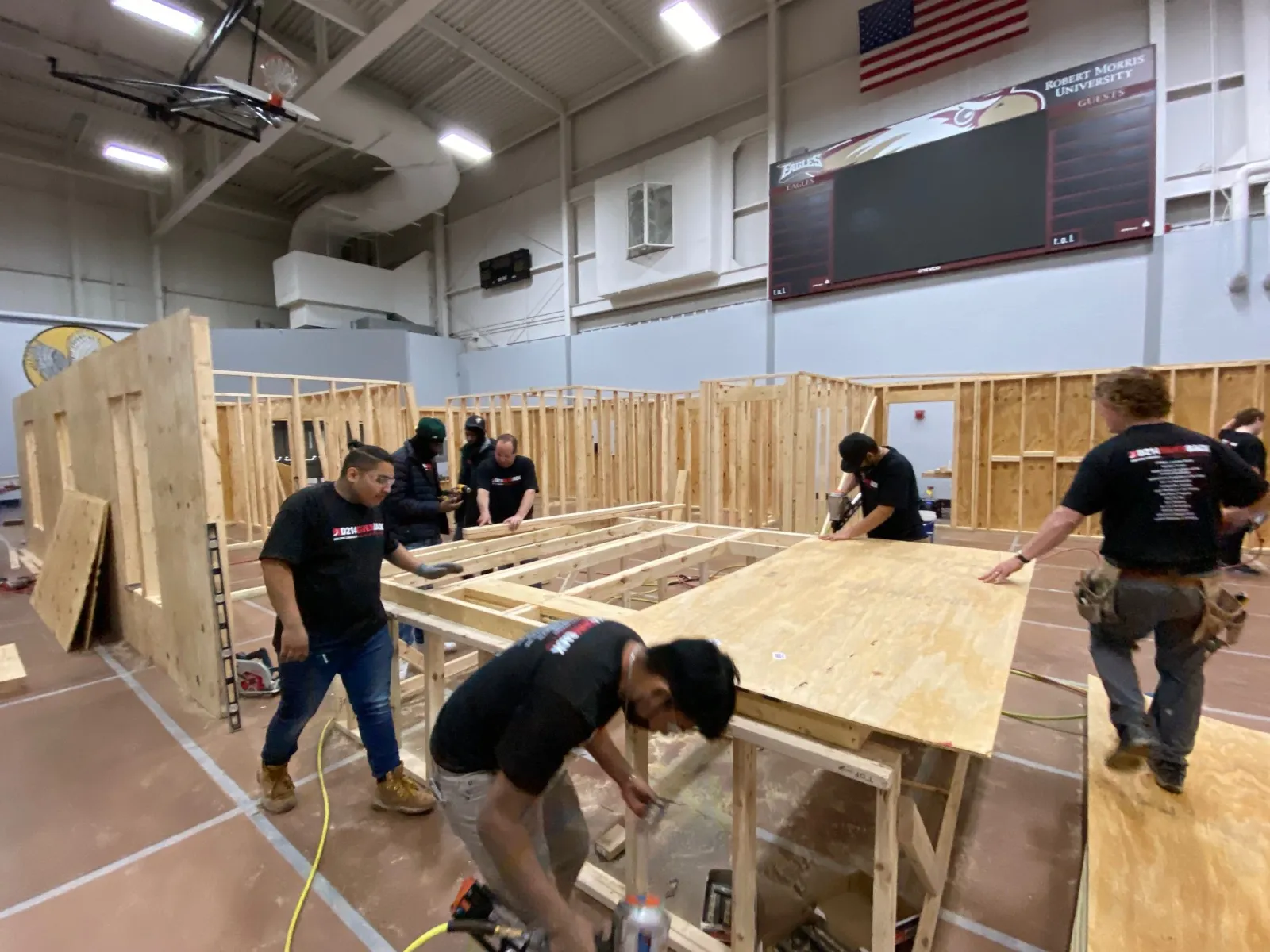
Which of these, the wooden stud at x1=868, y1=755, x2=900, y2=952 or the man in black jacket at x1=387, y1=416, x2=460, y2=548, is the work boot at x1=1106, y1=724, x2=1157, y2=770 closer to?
the wooden stud at x1=868, y1=755, x2=900, y2=952

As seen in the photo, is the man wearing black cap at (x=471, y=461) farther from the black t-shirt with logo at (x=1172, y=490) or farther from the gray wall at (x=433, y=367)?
the gray wall at (x=433, y=367)

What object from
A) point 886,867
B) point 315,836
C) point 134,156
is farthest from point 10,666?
point 134,156

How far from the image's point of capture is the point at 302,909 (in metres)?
2.17

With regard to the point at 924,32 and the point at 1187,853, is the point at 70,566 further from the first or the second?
the point at 924,32

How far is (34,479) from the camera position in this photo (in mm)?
8156

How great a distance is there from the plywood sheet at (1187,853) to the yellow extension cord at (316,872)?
2.03 meters

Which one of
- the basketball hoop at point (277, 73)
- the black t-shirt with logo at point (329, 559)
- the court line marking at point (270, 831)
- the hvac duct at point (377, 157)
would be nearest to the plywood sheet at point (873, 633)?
the black t-shirt with logo at point (329, 559)

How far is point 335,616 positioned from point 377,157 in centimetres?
1471

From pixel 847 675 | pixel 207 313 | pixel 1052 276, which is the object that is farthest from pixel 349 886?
pixel 207 313

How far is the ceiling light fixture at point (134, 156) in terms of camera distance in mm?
11500

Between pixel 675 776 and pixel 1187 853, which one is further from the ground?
pixel 1187 853

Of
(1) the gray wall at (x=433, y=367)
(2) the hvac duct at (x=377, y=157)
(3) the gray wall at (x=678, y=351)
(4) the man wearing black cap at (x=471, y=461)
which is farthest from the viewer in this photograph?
(1) the gray wall at (x=433, y=367)

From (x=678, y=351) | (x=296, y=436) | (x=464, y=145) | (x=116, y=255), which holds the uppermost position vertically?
(x=464, y=145)

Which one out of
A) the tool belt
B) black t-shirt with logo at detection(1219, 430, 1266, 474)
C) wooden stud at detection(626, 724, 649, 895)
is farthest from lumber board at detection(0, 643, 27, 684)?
black t-shirt with logo at detection(1219, 430, 1266, 474)
